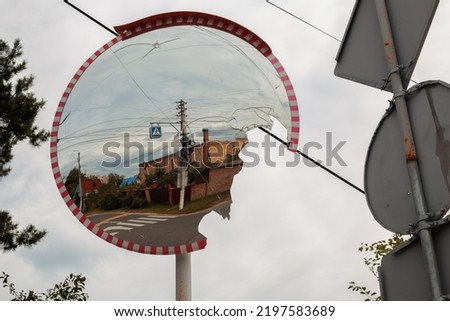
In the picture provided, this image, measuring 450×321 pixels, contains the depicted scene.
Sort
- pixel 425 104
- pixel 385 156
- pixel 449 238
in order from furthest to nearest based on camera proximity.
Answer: pixel 385 156 → pixel 425 104 → pixel 449 238

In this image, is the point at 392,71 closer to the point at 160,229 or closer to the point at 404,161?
the point at 404,161

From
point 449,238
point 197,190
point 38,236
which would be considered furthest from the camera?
point 38,236

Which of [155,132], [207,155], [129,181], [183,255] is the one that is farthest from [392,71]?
[183,255]

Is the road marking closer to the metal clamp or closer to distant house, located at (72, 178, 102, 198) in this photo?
distant house, located at (72, 178, 102, 198)

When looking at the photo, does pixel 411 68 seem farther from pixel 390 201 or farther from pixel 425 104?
pixel 390 201

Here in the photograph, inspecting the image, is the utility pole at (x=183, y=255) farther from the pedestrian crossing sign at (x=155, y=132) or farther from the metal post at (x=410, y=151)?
the metal post at (x=410, y=151)

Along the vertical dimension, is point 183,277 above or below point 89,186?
below
